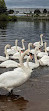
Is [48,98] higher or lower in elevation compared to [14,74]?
lower

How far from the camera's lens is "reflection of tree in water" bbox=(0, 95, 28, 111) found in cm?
894

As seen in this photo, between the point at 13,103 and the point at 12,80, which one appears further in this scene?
the point at 12,80

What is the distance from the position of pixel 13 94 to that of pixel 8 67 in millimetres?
5483

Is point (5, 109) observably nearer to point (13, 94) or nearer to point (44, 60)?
point (13, 94)

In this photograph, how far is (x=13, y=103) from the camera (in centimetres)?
934

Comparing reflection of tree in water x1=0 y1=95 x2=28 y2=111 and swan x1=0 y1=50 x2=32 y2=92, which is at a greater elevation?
swan x1=0 y1=50 x2=32 y2=92

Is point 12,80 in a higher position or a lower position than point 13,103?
higher

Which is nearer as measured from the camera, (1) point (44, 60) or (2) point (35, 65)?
(2) point (35, 65)

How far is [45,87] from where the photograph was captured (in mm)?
11133

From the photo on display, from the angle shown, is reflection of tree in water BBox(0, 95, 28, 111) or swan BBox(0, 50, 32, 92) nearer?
reflection of tree in water BBox(0, 95, 28, 111)

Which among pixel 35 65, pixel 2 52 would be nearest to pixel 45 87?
pixel 35 65

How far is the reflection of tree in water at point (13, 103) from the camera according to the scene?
352 inches

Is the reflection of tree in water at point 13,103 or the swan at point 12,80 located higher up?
the swan at point 12,80

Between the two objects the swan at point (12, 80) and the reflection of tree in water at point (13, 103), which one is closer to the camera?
the reflection of tree in water at point (13, 103)
